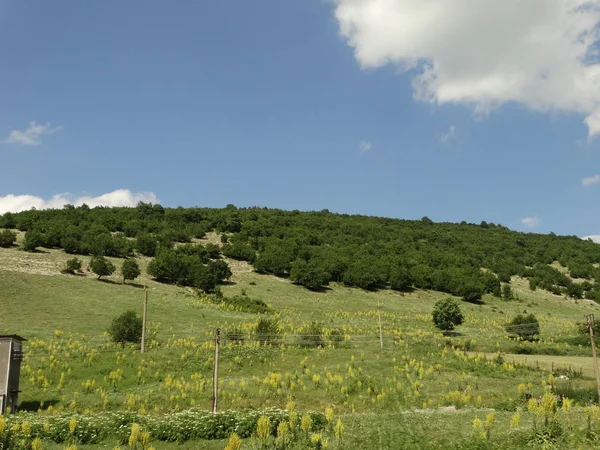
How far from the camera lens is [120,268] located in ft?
229

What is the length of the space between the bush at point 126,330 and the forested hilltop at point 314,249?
28.3 meters

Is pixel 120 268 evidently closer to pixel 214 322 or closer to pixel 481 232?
pixel 214 322

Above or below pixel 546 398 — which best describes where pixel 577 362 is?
below

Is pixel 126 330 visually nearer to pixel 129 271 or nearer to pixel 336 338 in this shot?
pixel 336 338

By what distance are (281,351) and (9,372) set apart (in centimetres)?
1971

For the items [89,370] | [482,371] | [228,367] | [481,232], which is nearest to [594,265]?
[481,232]

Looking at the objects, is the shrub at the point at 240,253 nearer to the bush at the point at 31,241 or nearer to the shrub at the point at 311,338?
the bush at the point at 31,241

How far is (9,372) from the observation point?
24.7 meters

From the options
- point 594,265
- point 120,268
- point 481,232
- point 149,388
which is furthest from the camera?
point 481,232

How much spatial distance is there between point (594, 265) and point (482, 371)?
10693 centimetres

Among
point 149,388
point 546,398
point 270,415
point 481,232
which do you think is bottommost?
point 149,388

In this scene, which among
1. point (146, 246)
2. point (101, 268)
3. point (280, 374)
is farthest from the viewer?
point (146, 246)

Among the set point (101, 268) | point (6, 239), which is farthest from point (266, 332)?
point (6, 239)

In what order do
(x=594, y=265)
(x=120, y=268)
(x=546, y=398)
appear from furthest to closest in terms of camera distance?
(x=594, y=265) → (x=120, y=268) → (x=546, y=398)
